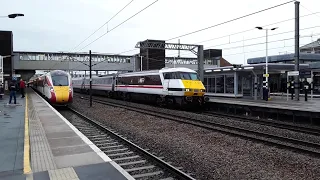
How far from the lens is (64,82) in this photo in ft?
74.1

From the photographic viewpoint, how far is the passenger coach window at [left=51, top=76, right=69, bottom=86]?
73.6 ft

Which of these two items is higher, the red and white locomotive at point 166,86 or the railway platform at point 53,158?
the red and white locomotive at point 166,86

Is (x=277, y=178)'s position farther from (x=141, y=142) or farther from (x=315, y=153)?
(x=141, y=142)

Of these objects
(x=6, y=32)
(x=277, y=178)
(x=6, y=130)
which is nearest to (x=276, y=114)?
(x=277, y=178)

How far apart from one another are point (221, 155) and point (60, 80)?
17.0 metres

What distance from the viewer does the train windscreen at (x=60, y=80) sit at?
22434 millimetres

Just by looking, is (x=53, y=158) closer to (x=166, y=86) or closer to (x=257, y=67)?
(x=166, y=86)

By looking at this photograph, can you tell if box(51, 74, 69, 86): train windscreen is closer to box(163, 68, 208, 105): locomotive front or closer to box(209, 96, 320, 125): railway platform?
box(163, 68, 208, 105): locomotive front

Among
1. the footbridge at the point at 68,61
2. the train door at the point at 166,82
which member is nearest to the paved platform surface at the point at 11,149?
the train door at the point at 166,82

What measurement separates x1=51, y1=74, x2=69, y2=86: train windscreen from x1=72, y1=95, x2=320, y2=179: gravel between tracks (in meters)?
11.3

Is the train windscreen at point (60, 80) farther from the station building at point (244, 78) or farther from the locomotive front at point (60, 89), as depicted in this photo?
the station building at point (244, 78)

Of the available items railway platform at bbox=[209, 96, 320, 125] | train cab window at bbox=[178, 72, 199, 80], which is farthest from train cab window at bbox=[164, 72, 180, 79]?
railway platform at bbox=[209, 96, 320, 125]

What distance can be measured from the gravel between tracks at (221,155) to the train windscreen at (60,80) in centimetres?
1132

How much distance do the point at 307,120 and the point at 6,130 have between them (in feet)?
45.5
